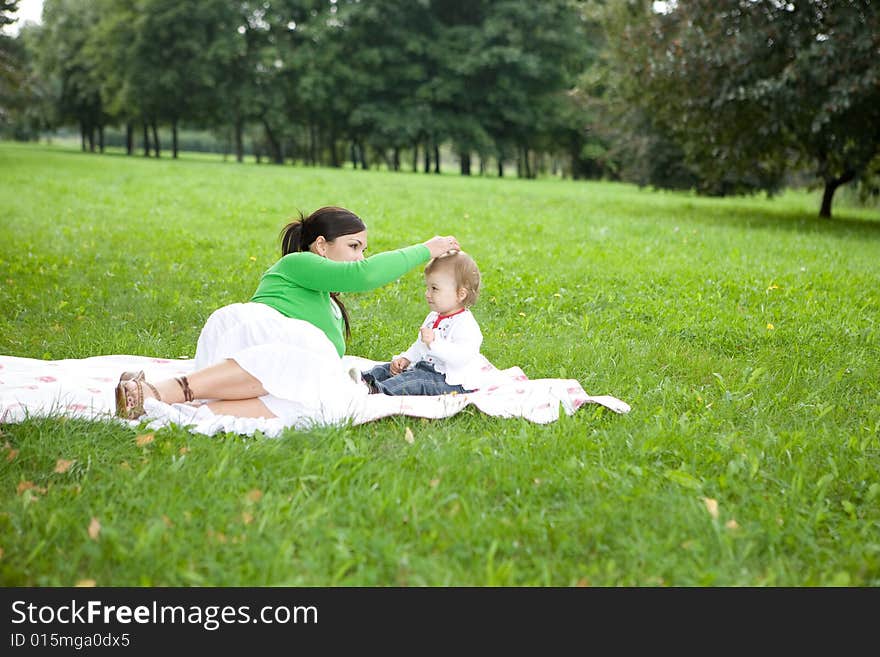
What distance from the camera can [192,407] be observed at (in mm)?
4129

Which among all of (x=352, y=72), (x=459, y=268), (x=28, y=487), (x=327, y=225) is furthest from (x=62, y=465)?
(x=352, y=72)

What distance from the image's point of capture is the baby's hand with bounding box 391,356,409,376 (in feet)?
16.6

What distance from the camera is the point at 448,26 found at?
46688 mm

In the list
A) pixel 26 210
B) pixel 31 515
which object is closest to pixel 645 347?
pixel 31 515

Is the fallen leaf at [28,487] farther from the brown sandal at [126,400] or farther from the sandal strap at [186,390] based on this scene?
the sandal strap at [186,390]

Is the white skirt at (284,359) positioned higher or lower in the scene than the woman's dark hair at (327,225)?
lower

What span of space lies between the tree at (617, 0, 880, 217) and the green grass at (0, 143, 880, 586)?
6993 mm

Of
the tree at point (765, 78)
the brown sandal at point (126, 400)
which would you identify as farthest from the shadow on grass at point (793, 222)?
the brown sandal at point (126, 400)

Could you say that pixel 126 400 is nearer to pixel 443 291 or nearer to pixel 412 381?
pixel 412 381

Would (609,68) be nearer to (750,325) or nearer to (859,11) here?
(859,11)

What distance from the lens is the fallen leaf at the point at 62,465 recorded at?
11.2 ft

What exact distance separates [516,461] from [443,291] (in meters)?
1.53

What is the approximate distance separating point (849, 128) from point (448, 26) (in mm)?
35447

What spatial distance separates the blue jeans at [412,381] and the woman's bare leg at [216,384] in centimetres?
91
